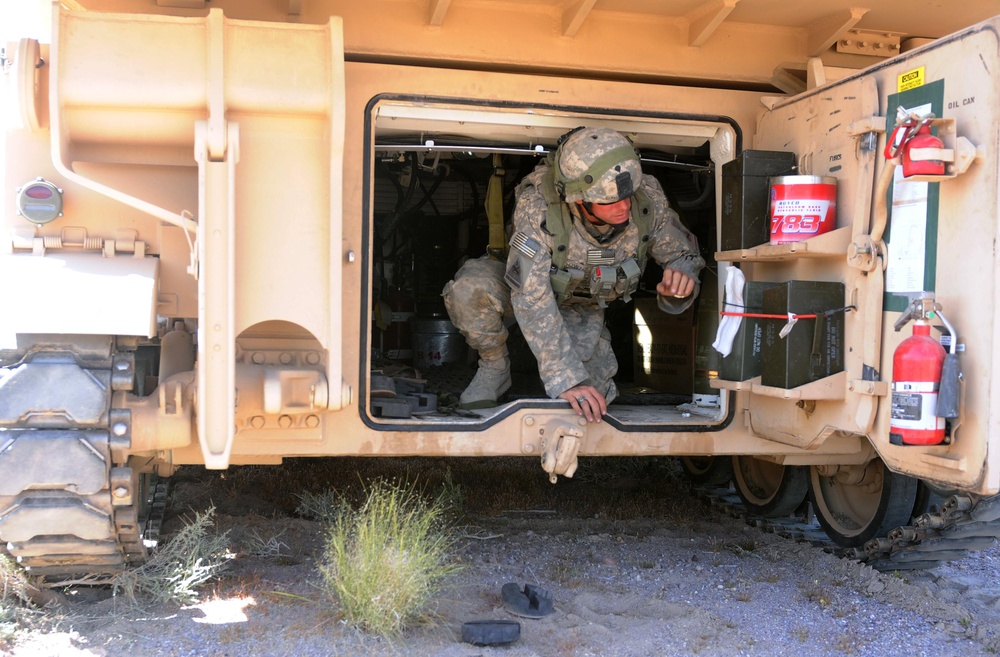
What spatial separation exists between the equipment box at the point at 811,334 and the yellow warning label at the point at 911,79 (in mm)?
720

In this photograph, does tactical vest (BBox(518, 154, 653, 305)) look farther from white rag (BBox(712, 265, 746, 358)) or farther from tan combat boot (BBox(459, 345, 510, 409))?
white rag (BBox(712, 265, 746, 358))

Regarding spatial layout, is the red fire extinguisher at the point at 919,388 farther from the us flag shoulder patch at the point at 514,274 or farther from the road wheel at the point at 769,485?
the road wheel at the point at 769,485

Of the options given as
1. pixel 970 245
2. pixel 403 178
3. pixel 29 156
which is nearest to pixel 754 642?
pixel 970 245

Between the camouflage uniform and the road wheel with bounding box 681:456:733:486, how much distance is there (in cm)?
130

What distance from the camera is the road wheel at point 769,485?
498cm

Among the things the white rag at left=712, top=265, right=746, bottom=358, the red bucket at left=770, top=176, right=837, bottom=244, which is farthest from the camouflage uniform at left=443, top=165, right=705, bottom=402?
the red bucket at left=770, top=176, right=837, bottom=244

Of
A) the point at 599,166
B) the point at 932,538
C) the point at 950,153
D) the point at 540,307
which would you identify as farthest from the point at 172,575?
the point at 950,153

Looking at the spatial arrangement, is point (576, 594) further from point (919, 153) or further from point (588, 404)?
point (919, 153)

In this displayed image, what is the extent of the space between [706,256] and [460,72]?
93.1 inches

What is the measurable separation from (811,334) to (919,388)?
0.56 m

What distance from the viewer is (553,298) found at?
4.35 meters

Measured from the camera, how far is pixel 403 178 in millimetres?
7395

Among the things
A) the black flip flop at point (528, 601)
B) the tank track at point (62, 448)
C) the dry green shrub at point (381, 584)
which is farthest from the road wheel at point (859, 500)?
the tank track at point (62, 448)

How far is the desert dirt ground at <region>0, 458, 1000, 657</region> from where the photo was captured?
3.29m
